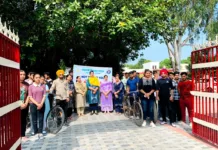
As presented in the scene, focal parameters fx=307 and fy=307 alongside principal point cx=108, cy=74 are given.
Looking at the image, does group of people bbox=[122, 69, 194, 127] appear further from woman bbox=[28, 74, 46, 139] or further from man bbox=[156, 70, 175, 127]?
woman bbox=[28, 74, 46, 139]

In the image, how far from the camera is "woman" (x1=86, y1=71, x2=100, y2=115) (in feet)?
41.2

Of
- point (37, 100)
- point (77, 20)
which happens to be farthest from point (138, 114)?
point (77, 20)

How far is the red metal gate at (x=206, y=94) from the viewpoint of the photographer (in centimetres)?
635

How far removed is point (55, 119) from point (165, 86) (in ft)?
11.3

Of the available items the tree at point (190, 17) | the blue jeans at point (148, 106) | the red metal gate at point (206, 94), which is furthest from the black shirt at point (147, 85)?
the tree at point (190, 17)

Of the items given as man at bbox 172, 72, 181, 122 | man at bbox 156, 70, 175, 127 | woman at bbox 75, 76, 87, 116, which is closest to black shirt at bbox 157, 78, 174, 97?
man at bbox 156, 70, 175, 127

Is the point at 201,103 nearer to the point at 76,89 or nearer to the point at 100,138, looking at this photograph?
the point at 100,138

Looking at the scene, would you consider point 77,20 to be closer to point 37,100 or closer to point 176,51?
point 37,100

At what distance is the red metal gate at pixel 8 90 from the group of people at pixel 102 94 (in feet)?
9.24

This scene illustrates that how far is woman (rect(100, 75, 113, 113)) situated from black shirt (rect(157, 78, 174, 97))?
3.64 m

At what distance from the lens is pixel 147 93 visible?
9.22 m

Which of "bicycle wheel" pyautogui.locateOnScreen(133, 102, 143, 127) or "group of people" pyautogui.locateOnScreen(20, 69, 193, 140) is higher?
"group of people" pyautogui.locateOnScreen(20, 69, 193, 140)

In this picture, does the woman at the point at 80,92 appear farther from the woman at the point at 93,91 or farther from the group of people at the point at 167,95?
the group of people at the point at 167,95

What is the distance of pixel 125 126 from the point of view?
9430mm
